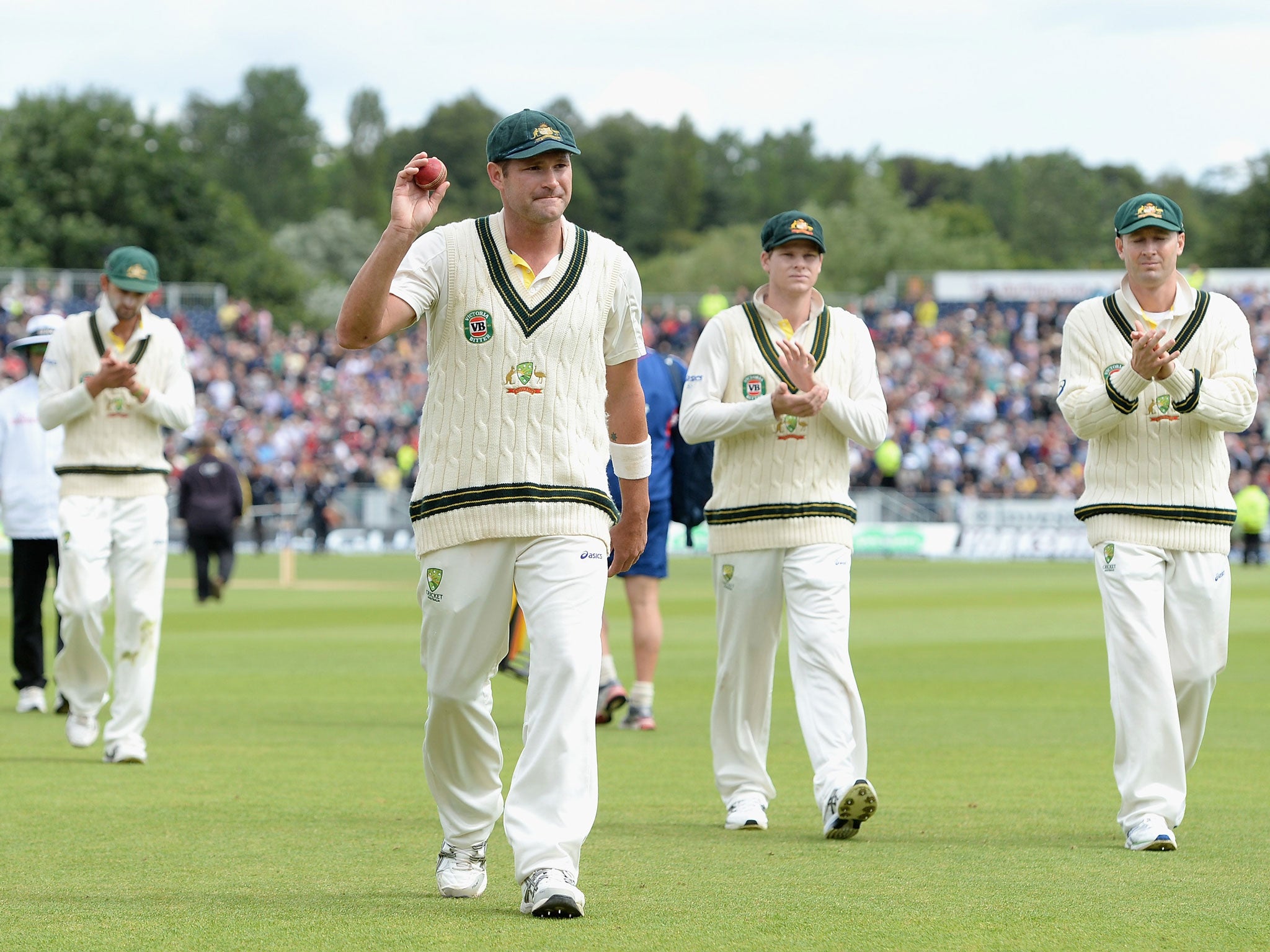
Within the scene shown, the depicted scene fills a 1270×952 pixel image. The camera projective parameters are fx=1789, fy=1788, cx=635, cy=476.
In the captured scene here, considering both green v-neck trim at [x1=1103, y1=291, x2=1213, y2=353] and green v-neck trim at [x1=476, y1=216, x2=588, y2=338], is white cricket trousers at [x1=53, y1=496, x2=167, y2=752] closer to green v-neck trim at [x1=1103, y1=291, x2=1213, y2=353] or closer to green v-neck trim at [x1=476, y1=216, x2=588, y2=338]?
green v-neck trim at [x1=476, y1=216, x2=588, y2=338]

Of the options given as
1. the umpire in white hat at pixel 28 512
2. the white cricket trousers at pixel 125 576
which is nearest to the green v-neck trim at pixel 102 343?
A: the white cricket trousers at pixel 125 576

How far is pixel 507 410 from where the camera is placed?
225 inches

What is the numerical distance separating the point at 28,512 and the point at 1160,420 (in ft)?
26.1

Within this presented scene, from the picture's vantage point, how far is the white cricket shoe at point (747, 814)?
296 inches

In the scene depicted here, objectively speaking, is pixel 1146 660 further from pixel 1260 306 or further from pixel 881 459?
pixel 1260 306

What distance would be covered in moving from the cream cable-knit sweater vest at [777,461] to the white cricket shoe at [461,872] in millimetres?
2256

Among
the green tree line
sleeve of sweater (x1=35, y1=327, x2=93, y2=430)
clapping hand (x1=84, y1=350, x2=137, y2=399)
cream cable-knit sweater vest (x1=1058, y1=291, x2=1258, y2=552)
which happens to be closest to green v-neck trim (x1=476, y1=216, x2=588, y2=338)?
cream cable-knit sweater vest (x1=1058, y1=291, x2=1258, y2=552)

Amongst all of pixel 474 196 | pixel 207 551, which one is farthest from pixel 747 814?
pixel 474 196

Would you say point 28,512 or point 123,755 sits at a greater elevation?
point 28,512

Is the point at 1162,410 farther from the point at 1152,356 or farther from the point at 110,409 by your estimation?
the point at 110,409

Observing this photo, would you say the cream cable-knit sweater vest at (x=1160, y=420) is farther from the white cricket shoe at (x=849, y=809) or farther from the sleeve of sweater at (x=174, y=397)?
the sleeve of sweater at (x=174, y=397)

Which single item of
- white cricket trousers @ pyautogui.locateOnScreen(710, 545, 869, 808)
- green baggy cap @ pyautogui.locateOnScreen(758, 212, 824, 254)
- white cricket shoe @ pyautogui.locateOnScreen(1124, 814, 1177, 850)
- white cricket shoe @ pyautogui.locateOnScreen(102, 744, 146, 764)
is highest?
green baggy cap @ pyautogui.locateOnScreen(758, 212, 824, 254)

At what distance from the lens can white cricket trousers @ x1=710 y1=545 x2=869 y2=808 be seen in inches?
294

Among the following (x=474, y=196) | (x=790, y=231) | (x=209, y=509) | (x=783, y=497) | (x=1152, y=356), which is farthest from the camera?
(x=474, y=196)
